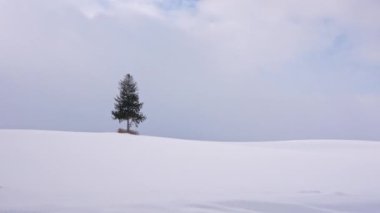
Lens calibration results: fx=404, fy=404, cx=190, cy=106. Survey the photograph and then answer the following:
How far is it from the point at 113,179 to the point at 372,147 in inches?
571

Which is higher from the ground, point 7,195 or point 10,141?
point 10,141

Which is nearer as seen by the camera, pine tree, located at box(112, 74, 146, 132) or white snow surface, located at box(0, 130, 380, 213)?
white snow surface, located at box(0, 130, 380, 213)

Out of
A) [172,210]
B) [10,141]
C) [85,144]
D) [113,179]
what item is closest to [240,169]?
[113,179]

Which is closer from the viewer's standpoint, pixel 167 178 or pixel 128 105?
pixel 167 178

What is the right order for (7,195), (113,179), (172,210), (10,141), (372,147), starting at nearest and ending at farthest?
(172,210) → (7,195) → (113,179) → (10,141) → (372,147)

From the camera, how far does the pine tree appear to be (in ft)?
88.2

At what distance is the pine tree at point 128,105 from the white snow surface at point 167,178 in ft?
46.3

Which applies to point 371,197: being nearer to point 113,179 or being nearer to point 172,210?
point 172,210

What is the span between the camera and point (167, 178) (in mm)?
7750

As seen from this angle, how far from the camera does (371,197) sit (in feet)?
20.5

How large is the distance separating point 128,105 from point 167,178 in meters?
19.7

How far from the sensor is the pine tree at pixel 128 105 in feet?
88.2

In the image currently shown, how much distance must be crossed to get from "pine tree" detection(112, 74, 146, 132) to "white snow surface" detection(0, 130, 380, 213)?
14.1 metres

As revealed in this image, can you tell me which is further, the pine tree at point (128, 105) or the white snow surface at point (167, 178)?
the pine tree at point (128, 105)
